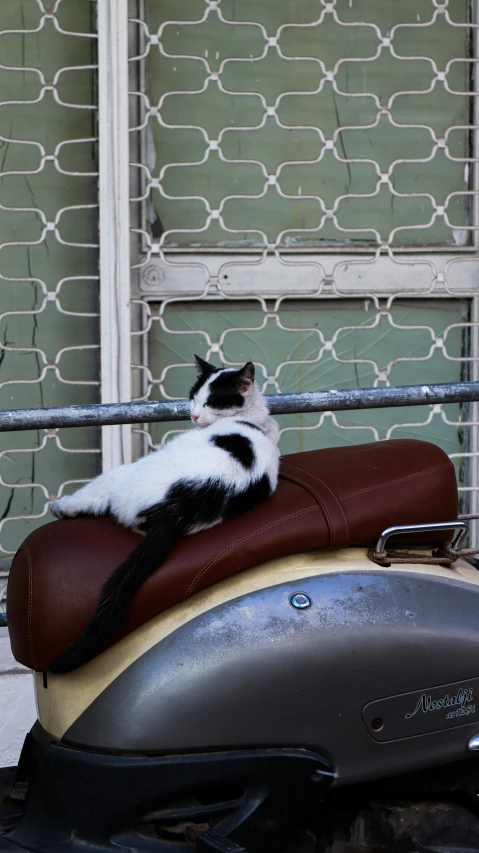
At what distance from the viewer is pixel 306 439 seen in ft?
11.9

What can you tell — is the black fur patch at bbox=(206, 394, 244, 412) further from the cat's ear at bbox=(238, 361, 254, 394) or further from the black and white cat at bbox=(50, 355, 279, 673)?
the black and white cat at bbox=(50, 355, 279, 673)

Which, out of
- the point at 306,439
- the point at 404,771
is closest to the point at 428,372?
the point at 306,439

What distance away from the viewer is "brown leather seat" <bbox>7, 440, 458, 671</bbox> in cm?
138

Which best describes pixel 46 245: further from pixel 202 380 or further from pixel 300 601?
pixel 300 601

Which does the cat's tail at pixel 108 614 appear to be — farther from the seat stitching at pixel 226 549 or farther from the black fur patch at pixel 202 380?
the black fur patch at pixel 202 380

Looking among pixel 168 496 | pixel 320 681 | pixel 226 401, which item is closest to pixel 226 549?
pixel 168 496

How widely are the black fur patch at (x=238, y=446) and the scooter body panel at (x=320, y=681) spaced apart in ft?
0.73

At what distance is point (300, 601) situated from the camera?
1424mm

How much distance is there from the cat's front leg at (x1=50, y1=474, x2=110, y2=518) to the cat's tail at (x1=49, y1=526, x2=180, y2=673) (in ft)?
0.64

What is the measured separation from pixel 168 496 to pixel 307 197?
2.31 metres

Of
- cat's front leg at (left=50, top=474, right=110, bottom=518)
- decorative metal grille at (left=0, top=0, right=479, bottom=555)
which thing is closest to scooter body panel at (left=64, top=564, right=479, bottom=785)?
cat's front leg at (left=50, top=474, right=110, bottom=518)

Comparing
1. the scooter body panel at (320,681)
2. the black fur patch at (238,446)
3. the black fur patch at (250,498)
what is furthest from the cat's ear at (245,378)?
the scooter body panel at (320,681)

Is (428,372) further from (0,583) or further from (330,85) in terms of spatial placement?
(0,583)

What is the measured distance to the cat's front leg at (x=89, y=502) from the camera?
61.6 inches
